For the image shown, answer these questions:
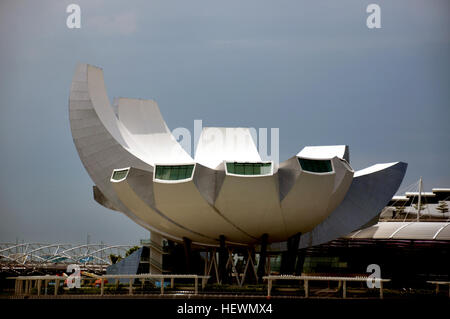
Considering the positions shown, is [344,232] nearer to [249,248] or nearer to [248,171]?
[249,248]

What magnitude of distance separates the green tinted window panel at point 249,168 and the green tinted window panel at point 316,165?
210cm

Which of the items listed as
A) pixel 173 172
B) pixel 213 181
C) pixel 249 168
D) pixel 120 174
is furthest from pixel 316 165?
pixel 120 174

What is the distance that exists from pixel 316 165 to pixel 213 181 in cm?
645

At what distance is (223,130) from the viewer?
5388 cm

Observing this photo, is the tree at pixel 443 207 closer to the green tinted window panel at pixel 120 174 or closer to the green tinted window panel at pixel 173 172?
the green tinted window panel at pixel 173 172

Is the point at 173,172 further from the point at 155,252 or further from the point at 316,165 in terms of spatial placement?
the point at 155,252

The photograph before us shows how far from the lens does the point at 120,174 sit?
149 ft

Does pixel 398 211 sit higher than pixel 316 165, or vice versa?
pixel 316 165

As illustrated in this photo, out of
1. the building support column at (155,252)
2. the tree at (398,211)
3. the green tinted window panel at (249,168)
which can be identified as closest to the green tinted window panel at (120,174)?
the green tinted window panel at (249,168)

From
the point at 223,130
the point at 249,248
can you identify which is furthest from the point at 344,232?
the point at 223,130
